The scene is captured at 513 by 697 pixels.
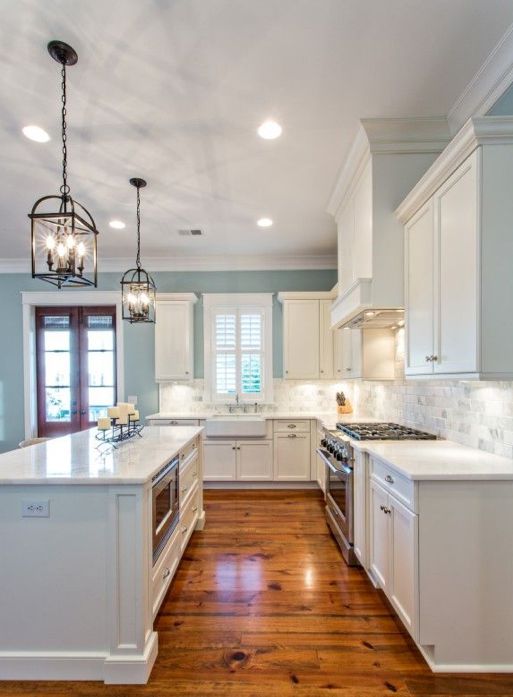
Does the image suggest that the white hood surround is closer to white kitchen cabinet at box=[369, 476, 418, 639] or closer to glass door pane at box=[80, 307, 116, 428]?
white kitchen cabinet at box=[369, 476, 418, 639]

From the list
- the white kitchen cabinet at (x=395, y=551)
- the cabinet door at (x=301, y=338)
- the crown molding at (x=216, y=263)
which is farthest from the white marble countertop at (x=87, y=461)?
the crown molding at (x=216, y=263)

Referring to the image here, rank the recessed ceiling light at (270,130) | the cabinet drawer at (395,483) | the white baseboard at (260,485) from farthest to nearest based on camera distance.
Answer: the white baseboard at (260,485) → the recessed ceiling light at (270,130) → the cabinet drawer at (395,483)

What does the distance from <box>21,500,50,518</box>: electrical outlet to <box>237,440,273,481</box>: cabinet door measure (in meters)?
2.86

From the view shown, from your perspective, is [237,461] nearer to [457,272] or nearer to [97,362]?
[97,362]

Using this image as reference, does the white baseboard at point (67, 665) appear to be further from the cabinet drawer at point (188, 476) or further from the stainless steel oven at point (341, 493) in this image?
the stainless steel oven at point (341, 493)

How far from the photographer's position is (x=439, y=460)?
79.3 inches

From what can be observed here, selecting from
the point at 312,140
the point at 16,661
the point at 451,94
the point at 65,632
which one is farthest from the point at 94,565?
the point at 451,94

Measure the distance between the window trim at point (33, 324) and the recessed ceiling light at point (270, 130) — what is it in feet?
11.0

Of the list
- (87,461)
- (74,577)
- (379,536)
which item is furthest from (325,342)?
(74,577)

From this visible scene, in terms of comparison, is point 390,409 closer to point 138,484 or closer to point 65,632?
point 138,484

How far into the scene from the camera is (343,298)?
9.97 ft

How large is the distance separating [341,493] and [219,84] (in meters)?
2.99

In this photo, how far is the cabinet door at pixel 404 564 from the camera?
5.88 feet

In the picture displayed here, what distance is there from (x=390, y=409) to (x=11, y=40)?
3789 mm
